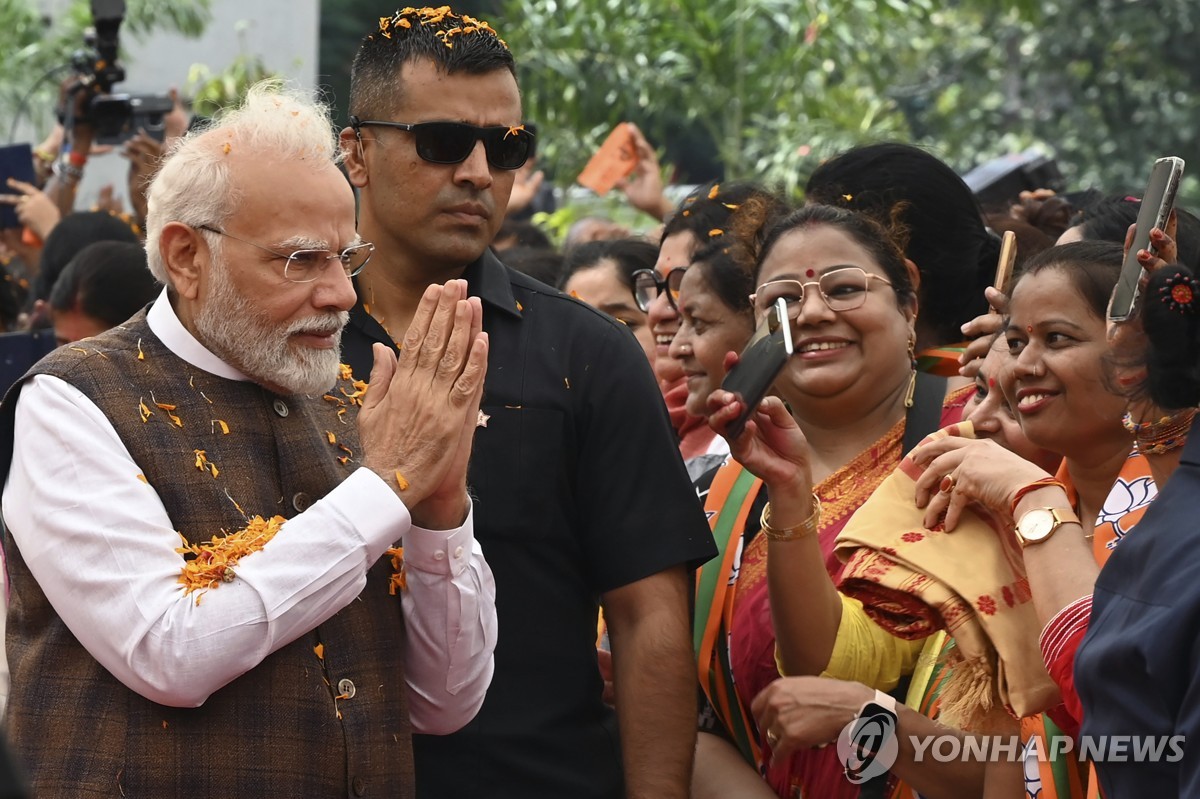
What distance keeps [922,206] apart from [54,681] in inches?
95.6

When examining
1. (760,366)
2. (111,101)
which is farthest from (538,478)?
(111,101)

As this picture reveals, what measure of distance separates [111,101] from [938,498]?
549 cm

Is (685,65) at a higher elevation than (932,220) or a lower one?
lower

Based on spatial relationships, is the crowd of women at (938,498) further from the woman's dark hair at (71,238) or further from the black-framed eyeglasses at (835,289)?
the woman's dark hair at (71,238)

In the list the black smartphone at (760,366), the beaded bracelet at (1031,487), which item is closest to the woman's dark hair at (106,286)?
the black smartphone at (760,366)

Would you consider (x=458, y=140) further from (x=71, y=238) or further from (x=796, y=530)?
(x=71, y=238)

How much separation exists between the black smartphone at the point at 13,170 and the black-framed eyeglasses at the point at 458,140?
4.48m

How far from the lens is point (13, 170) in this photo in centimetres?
748

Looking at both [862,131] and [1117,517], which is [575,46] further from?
[1117,517]

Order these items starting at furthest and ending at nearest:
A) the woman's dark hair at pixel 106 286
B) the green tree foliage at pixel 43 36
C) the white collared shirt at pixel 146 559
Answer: the green tree foliage at pixel 43 36 < the woman's dark hair at pixel 106 286 < the white collared shirt at pixel 146 559

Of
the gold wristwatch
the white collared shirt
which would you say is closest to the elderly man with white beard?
the white collared shirt

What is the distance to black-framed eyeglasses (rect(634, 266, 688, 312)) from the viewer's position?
14.4 ft

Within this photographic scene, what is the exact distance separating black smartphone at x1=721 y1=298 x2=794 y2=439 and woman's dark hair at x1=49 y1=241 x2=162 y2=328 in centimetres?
263

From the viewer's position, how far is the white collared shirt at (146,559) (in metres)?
2.47
